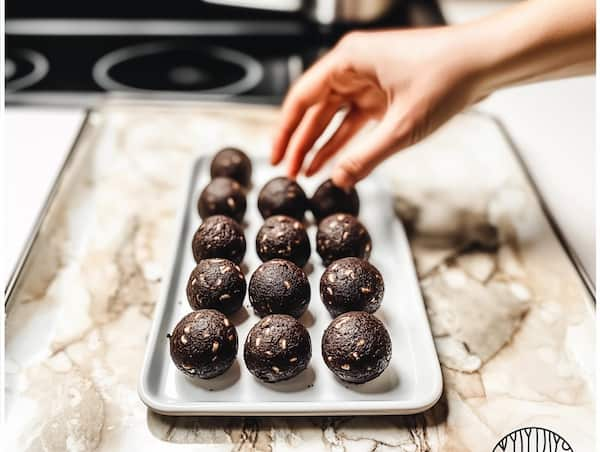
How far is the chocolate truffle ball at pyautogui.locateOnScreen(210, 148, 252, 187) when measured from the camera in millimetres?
1597

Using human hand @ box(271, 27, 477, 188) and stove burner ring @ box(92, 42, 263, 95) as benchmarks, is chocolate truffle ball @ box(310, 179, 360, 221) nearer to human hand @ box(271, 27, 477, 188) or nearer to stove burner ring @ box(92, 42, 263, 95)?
human hand @ box(271, 27, 477, 188)

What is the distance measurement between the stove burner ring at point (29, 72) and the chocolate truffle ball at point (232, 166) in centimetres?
83

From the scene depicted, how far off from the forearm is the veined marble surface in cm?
41

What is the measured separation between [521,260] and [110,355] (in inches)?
36.2

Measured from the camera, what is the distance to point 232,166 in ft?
5.24

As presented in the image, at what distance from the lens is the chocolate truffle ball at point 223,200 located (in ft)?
4.83

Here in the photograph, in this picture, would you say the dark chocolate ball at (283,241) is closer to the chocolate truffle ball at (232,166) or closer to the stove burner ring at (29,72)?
the chocolate truffle ball at (232,166)

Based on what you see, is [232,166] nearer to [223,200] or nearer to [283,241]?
[223,200]

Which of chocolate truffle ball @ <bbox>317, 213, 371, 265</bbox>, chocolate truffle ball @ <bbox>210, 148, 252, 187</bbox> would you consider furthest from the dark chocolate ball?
chocolate truffle ball @ <bbox>210, 148, 252, 187</bbox>

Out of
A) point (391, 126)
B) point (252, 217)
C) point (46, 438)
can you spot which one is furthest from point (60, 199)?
point (391, 126)

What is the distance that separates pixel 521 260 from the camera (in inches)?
57.9

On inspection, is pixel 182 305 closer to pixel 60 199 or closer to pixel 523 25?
pixel 60 199

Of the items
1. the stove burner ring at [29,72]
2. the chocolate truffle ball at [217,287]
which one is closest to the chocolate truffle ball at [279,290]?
the chocolate truffle ball at [217,287]

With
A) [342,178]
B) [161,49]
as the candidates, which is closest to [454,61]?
[342,178]
